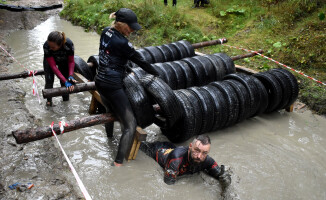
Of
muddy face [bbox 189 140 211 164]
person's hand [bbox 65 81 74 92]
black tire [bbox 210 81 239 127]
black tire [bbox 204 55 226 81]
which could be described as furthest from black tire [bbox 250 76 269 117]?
person's hand [bbox 65 81 74 92]

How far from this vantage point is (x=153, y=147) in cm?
475

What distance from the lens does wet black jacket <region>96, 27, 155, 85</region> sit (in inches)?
156

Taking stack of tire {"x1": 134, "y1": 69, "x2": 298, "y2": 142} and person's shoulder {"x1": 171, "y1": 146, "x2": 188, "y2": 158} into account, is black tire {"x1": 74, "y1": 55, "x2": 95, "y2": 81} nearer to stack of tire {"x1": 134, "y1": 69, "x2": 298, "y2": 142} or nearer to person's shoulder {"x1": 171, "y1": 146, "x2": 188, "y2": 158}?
stack of tire {"x1": 134, "y1": 69, "x2": 298, "y2": 142}

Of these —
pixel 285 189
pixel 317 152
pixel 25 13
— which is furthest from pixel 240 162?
pixel 25 13

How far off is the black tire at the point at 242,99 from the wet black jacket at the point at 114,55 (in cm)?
217

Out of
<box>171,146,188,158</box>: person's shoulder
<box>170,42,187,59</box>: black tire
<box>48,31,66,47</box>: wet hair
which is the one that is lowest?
<box>171,146,188,158</box>: person's shoulder

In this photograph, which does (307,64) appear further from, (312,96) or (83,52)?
(83,52)

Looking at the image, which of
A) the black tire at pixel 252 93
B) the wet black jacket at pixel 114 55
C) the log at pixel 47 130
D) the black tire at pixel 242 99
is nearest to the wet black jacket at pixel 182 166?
the log at pixel 47 130

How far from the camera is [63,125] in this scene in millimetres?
3986

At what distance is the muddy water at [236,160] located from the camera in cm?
390

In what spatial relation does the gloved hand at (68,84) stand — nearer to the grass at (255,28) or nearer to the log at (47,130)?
the log at (47,130)

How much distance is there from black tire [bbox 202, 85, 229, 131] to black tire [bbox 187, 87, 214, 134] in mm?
102

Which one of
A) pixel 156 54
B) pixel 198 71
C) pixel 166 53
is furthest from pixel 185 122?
pixel 166 53

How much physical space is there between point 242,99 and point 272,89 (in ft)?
3.29
